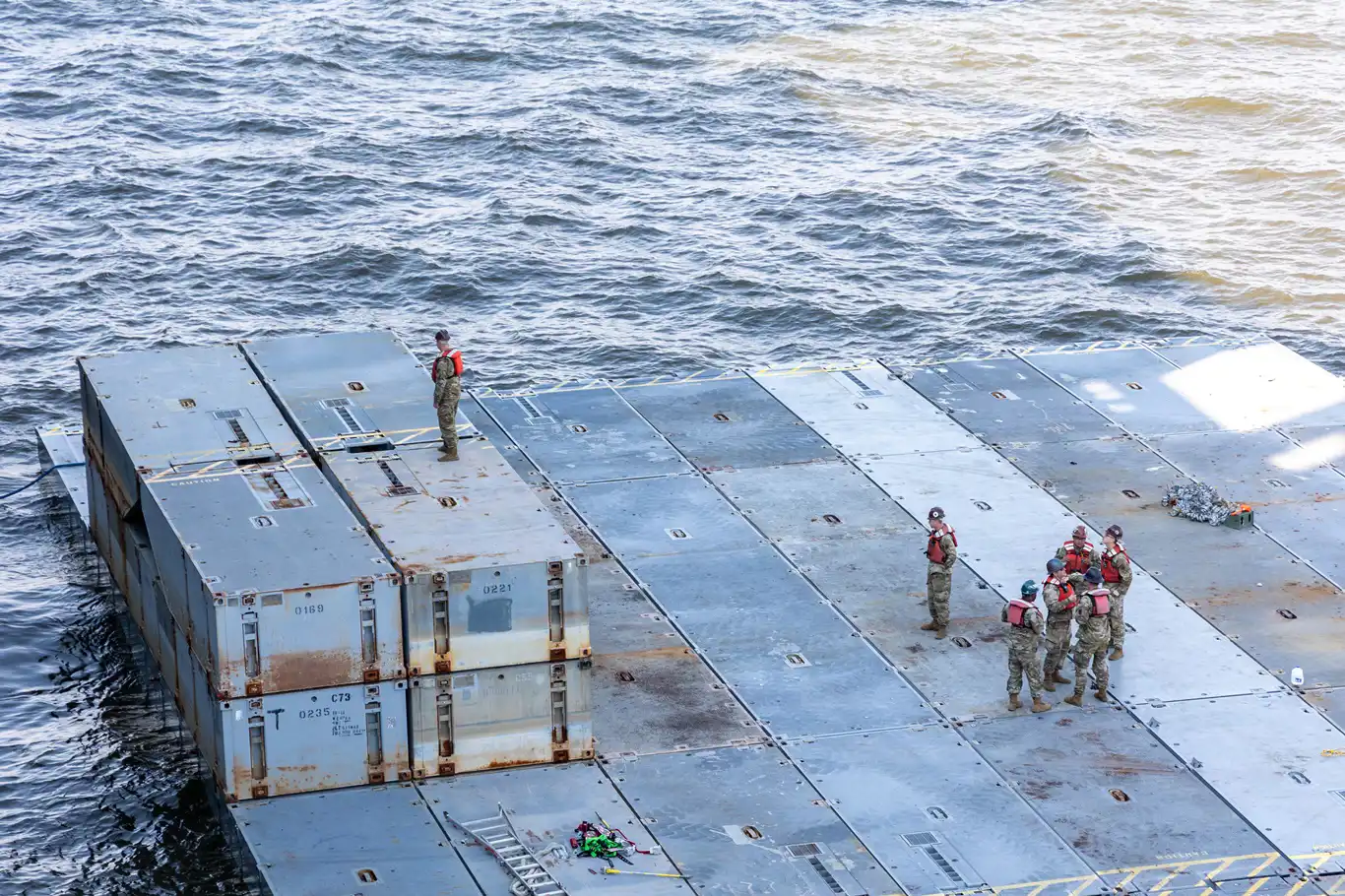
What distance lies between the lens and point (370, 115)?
2299 inches

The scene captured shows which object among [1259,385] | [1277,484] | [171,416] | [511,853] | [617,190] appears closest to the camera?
[511,853]

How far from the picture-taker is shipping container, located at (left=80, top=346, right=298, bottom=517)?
2684 cm

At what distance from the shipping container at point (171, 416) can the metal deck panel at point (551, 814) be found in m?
5.45

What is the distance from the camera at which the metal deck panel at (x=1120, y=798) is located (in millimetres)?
22641

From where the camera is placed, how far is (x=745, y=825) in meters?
23.2

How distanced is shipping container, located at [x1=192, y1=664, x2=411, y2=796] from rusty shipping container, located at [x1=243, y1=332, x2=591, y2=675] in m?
0.71

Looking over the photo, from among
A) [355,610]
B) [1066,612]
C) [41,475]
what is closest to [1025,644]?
[1066,612]

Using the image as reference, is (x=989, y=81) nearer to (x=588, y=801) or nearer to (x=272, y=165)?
(x=272, y=165)

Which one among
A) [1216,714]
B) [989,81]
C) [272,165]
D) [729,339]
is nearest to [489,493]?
[1216,714]

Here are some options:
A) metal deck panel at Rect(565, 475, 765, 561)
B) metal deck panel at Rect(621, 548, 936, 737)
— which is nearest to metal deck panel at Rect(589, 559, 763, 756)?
metal deck panel at Rect(621, 548, 936, 737)

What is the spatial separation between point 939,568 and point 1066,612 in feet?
6.87

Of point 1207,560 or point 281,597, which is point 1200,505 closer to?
point 1207,560

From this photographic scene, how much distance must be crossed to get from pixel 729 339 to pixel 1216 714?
20631 mm

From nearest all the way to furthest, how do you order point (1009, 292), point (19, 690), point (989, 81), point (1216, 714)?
1. point (1216, 714)
2. point (19, 690)
3. point (1009, 292)
4. point (989, 81)
